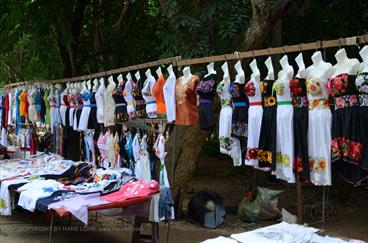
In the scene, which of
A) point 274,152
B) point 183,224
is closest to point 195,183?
point 183,224

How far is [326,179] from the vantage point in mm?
4039

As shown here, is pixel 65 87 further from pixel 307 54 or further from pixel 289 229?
pixel 289 229

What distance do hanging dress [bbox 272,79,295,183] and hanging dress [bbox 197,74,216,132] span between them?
2.61ft

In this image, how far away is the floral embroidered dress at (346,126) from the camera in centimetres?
372

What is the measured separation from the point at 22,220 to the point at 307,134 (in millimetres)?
5149

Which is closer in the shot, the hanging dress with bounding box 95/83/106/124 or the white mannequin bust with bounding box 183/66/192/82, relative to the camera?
the white mannequin bust with bounding box 183/66/192/82

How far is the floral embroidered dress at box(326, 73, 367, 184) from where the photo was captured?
3723 mm

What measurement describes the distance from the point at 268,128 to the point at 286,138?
24 cm

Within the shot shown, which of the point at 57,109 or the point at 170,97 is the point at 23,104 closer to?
the point at 57,109

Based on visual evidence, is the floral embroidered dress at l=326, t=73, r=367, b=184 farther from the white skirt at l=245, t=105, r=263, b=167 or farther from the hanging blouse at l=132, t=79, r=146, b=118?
the hanging blouse at l=132, t=79, r=146, b=118

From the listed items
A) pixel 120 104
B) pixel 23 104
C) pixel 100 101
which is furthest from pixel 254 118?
pixel 23 104

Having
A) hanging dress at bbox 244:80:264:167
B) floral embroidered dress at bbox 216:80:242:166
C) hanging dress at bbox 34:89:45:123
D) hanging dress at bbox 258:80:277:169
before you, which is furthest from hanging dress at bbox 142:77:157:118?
hanging dress at bbox 34:89:45:123

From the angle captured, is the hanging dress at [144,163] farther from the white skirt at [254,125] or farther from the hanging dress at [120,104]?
the white skirt at [254,125]

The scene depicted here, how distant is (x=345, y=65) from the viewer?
389 centimetres
